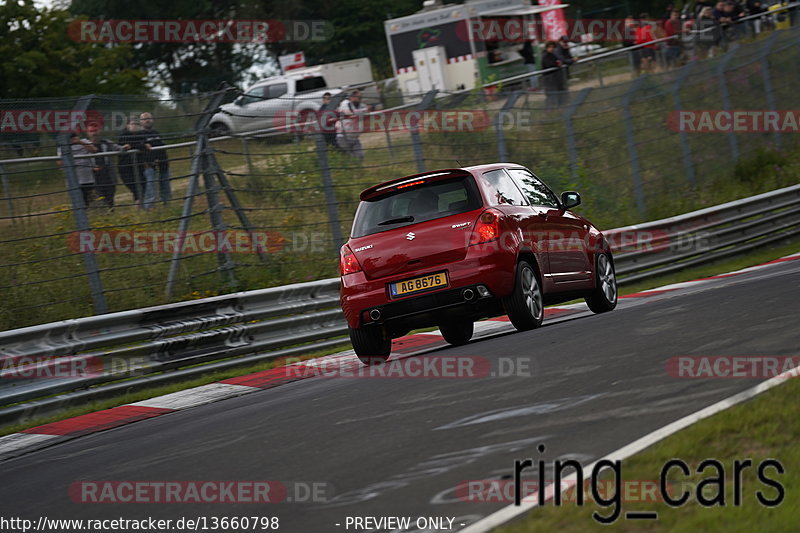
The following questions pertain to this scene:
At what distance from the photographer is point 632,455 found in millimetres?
4941

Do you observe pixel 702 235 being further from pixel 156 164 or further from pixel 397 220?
pixel 397 220

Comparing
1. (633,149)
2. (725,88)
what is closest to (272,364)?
(633,149)

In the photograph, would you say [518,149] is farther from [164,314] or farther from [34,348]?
[34,348]

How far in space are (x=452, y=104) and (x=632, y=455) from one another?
13.1 metres

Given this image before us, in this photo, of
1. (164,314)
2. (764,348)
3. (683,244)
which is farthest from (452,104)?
(764,348)

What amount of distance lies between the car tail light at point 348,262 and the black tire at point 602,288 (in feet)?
10.1

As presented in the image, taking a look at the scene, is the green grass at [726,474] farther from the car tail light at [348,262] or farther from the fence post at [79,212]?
the fence post at [79,212]

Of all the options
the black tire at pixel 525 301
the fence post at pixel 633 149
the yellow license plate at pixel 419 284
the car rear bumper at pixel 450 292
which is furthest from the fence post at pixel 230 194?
the fence post at pixel 633 149

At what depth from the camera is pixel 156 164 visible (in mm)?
13320

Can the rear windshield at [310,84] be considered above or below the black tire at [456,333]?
above

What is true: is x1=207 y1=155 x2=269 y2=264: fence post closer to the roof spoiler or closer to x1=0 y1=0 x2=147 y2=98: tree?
the roof spoiler

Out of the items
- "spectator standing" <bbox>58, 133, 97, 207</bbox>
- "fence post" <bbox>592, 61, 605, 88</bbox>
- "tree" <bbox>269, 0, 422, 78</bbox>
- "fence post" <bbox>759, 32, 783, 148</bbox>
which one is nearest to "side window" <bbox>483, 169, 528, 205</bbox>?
"spectator standing" <bbox>58, 133, 97, 207</bbox>

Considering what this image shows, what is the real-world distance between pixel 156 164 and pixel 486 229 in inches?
196

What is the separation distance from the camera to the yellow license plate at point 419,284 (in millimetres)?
9898
